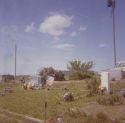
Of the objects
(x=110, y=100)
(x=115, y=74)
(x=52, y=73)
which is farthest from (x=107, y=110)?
(x=52, y=73)

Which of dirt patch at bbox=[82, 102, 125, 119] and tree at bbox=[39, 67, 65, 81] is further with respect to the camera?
tree at bbox=[39, 67, 65, 81]

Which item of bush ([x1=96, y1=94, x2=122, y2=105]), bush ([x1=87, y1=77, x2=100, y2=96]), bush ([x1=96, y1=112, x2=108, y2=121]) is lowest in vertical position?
bush ([x1=96, y1=112, x2=108, y2=121])

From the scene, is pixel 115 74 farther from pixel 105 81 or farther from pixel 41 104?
pixel 41 104

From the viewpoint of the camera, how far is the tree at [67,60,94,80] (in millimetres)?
51625

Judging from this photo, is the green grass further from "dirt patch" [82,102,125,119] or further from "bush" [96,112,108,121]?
"bush" [96,112,108,121]

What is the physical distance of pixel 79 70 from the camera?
52625 millimetres

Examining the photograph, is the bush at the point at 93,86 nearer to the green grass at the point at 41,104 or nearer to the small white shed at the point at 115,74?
the green grass at the point at 41,104

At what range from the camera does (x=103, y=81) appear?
25.1 metres

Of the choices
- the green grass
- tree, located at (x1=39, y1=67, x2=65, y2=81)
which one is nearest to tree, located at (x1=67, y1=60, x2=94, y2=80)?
tree, located at (x1=39, y1=67, x2=65, y2=81)

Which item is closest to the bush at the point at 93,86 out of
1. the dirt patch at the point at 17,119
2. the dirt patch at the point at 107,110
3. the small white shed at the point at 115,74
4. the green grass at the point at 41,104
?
the green grass at the point at 41,104

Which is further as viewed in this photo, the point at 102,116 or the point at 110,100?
the point at 110,100

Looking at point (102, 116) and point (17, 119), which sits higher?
point (102, 116)

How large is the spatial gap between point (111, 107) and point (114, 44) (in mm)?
31602

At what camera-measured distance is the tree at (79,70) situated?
51625 millimetres
